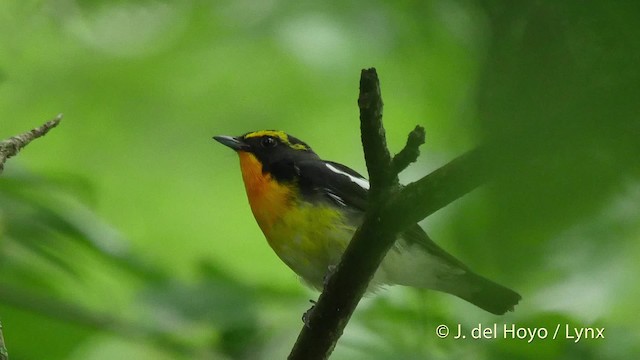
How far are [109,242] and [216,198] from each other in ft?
17.4

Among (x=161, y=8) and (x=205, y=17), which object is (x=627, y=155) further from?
(x=205, y=17)

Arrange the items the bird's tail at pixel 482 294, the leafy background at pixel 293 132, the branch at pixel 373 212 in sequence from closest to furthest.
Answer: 1. the leafy background at pixel 293 132
2. the branch at pixel 373 212
3. the bird's tail at pixel 482 294

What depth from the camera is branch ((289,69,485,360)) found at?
7.06 feet

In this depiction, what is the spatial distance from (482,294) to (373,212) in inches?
64.2

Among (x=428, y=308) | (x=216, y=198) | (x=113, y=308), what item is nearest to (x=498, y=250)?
(x=428, y=308)

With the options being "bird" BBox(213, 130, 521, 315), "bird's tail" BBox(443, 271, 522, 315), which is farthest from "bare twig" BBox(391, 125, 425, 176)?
"bird" BBox(213, 130, 521, 315)

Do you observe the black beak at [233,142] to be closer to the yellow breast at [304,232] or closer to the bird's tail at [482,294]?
the yellow breast at [304,232]

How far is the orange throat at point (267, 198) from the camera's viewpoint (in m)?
4.43

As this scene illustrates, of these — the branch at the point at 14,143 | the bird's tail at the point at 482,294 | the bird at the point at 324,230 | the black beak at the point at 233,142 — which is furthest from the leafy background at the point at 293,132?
the black beak at the point at 233,142

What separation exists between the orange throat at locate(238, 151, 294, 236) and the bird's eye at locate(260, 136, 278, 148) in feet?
1.16

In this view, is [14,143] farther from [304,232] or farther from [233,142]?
[233,142]

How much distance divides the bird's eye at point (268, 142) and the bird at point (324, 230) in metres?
0.39

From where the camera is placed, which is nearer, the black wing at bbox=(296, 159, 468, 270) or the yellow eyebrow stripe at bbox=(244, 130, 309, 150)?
the black wing at bbox=(296, 159, 468, 270)

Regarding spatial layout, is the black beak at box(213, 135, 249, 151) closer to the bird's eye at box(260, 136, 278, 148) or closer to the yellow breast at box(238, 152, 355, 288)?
the bird's eye at box(260, 136, 278, 148)
